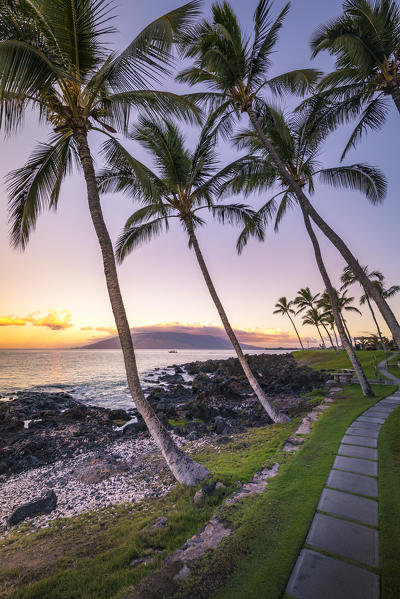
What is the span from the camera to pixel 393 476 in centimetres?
420

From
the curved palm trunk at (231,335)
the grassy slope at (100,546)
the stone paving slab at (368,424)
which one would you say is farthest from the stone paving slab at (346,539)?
the curved palm trunk at (231,335)

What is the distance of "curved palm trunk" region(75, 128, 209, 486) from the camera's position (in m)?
5.38

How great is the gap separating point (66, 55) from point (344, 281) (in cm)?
3407

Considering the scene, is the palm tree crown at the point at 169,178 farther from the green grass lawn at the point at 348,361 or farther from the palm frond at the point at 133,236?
the green grass lawn at the point at 348,361

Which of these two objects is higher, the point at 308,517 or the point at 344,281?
the point at 344,281

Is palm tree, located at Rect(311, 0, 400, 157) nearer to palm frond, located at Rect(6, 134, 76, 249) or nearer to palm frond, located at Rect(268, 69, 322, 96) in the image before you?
palm frond, located at Rect(268, 69, 322, 96)

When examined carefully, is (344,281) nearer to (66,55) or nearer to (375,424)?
(375,424)

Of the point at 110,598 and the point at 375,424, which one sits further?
the point at 375,424

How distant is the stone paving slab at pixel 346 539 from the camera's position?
2.70 meters

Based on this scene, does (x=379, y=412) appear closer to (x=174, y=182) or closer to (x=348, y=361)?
(x=174, y=182)

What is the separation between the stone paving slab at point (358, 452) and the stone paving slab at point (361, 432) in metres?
0.84

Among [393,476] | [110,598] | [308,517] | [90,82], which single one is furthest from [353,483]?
[90,82]

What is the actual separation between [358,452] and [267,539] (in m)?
3.24

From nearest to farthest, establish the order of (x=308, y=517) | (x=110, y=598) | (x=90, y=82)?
(x=110, y=598), (x=308, y=517), (x=90, y=82)
